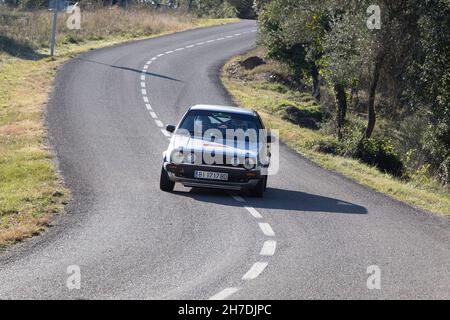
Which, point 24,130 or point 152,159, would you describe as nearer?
point 152,159

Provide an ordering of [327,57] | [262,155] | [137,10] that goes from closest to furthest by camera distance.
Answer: [262,155], [327,57], [137,10]

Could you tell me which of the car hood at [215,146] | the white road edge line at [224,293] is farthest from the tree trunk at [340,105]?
the white road edge line at [224,293]

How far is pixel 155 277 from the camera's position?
383 inches

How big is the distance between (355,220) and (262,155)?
279 cm

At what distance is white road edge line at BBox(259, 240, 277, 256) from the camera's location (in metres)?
11.3

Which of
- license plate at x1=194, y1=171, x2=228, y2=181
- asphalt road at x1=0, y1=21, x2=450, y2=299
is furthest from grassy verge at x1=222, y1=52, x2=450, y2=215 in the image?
license plate at x1=194, y1=171, x2=228, y2=181

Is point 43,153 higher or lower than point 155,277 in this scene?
lower

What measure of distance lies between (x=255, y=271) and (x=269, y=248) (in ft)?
4.80

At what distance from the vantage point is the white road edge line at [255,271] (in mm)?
9906

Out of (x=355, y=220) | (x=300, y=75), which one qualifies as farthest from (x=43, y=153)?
(x=300, y=75)

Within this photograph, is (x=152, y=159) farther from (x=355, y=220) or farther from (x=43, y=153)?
(x=355, y=220)

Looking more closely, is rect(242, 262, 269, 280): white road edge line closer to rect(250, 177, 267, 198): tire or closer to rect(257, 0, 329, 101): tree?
rect(250, 177, 267, 198): tire

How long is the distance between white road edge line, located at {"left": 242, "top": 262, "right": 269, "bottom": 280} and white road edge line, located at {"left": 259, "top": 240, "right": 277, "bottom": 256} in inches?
23.8

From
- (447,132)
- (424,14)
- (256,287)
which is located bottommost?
(447,132)
